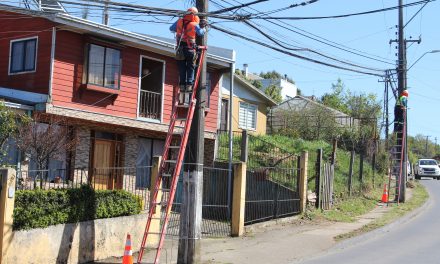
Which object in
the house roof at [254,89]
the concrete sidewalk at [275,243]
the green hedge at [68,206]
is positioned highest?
the house roof at [254,89]

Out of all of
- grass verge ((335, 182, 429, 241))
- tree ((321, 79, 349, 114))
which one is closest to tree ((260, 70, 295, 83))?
tree ((321, 79, 349, 114))

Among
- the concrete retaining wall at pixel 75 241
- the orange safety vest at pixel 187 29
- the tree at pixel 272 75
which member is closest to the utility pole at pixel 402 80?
the concrete retaining wall at pixel 75 241

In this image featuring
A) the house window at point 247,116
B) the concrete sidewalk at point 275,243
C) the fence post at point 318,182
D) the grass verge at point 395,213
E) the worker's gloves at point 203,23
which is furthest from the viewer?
the house window at point 247,116

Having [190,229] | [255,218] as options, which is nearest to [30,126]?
[190,229]

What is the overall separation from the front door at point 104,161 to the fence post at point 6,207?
29.2 feet

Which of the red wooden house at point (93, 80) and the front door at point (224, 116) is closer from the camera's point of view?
the red wooden house at point (93, 80)

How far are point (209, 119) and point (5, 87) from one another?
7783 mm

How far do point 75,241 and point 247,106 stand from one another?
79.9 feet

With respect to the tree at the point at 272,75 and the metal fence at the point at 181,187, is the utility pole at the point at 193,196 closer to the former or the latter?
the metal fence at the point at 181,187

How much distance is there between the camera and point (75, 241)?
11.2 meters

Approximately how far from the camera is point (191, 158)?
1141 cm

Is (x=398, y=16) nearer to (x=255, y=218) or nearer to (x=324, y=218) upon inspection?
(x=324, y=218)

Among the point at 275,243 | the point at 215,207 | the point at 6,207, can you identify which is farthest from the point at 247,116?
the point at 6,207

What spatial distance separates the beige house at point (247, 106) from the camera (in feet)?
109
